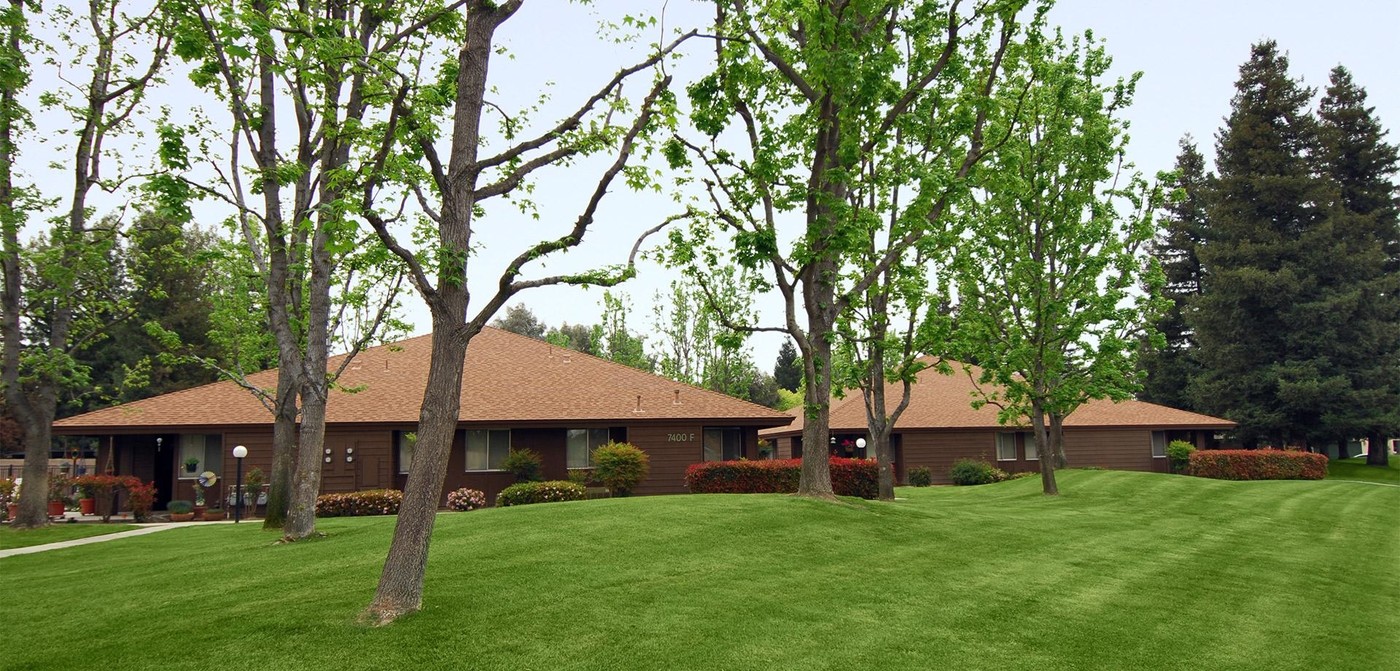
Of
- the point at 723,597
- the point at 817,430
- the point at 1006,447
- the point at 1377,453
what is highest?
the point at 817,430

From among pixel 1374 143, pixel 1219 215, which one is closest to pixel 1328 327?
pixel 1219 215

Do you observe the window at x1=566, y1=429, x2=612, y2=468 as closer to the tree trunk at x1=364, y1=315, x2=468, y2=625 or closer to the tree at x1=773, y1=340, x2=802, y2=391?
the tree trunk at x1=364, y1=315, x2=468, y2=625

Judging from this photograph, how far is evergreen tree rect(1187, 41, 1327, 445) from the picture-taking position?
43938 mm

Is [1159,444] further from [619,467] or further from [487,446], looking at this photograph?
[487,446]

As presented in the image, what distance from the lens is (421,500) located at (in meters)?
9.00

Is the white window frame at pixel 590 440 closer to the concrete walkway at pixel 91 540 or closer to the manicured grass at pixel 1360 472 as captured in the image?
the concrete walkway at pixel 91 540

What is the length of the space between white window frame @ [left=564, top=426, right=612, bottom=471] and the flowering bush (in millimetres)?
3601

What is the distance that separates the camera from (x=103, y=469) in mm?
30781

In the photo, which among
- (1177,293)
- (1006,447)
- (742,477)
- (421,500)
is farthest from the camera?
(1177,293)

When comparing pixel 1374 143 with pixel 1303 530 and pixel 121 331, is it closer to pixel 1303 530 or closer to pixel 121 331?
pixel 1303 530

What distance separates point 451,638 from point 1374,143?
5687 centimetres

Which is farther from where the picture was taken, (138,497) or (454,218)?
(138,497)

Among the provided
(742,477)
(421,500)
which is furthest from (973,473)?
(421,500)

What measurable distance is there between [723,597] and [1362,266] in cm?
4774
